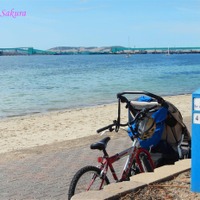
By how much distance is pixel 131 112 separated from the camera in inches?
192

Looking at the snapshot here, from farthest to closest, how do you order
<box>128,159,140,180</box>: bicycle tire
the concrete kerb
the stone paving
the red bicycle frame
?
the stone paving
<box>128,159,140,180</box>: bicycle tire
the red bicycle frame
the concrete kerb

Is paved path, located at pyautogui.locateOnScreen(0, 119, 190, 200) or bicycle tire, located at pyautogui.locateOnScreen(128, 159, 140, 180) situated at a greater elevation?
bicycle tire, located at pyautogui.locateOnScreen(128, 159, 140, 180)

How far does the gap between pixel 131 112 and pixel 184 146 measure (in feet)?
3.68

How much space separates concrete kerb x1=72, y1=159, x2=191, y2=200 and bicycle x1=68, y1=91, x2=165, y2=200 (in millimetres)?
245

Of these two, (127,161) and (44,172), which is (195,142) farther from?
(44,172)

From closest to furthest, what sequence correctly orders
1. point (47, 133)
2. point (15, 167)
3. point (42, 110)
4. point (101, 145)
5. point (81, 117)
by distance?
1. point (101, 145)
2. point (15, 167)
3. point (47, 133)
4. point (81, 117)
5. point (42, 110)

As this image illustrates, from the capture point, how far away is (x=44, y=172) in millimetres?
6469

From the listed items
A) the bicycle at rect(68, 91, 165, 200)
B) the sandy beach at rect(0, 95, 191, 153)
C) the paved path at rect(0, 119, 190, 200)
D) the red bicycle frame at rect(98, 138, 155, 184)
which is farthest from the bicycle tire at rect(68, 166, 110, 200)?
the sandy beach at rect(0, 95, 191, 153)

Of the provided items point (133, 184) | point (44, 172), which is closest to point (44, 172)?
point (44, 172)

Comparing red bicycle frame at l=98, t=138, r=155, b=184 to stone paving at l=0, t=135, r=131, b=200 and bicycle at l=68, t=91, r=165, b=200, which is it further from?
stone paving at l=0, t=135, r=131, b=200

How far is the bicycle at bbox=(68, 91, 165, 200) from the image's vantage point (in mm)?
4062

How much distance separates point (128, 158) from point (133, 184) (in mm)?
556

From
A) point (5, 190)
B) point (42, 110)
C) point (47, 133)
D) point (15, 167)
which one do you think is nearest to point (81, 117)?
point (47, 133)

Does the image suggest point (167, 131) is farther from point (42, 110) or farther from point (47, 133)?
point (42, 110)
